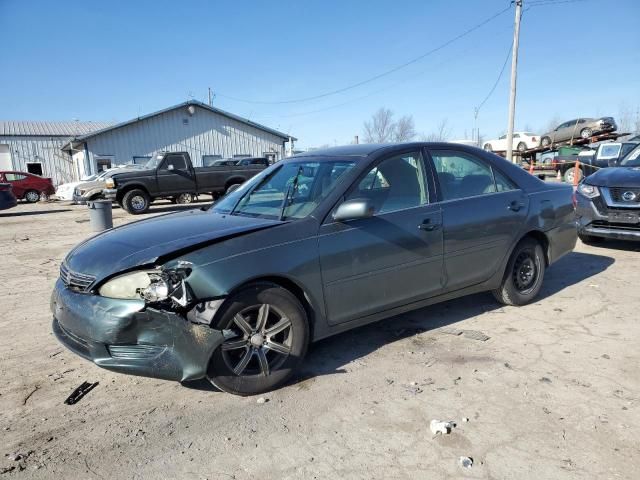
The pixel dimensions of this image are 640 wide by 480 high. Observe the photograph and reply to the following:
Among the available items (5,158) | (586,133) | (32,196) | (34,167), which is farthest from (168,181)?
(5,158)

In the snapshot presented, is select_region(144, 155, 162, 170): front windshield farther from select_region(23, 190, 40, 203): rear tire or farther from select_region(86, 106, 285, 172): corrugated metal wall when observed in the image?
select_region(86, 106, 285, 172): corrugated metal wall

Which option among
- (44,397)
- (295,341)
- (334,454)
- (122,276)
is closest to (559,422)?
(334,454)

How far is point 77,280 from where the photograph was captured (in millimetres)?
2973

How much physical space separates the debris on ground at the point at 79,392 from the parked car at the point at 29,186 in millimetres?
22609

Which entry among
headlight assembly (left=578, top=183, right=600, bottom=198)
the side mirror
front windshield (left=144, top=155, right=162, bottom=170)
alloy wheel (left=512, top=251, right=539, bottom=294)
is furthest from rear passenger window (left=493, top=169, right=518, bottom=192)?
front windshield (left=144, top=155, right=162, bottom=170)

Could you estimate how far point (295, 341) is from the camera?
3146 mm

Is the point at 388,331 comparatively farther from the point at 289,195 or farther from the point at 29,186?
the point at 29,186

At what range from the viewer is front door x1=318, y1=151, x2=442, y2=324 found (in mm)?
3295

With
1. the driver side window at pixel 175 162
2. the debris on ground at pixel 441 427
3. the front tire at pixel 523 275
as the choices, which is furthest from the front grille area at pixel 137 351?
the driver side window at pixel 175 162

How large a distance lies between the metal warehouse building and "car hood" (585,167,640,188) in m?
25.5

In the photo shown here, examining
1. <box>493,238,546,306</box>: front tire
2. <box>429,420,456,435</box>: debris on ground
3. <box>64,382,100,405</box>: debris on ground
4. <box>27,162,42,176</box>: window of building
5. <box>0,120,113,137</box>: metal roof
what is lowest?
<box>429,420,456,435</box>: debris on ground

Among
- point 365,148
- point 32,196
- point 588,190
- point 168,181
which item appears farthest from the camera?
point 32,196

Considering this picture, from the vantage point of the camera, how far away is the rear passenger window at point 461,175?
4.07 meters

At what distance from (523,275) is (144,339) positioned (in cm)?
376
